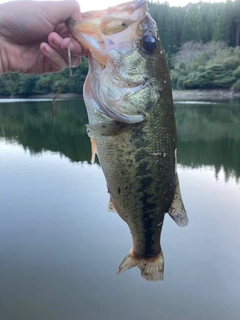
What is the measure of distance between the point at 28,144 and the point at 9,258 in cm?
1058

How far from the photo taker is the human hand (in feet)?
6.47

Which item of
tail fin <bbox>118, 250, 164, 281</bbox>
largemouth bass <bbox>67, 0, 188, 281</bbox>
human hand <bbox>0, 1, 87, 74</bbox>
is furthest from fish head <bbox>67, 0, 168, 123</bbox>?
tail fin <bbox>118, 250, 164, 281</bbox>

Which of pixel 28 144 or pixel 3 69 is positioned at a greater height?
pixel 3 69

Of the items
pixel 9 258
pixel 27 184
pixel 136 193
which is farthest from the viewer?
pixel 27 184

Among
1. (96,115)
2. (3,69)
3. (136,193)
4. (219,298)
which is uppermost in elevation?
(3,69)

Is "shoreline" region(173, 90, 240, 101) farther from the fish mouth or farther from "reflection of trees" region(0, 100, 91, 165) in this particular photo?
the fish mouth

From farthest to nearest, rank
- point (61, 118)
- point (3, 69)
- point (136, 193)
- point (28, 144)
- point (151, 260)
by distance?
point (61, 118) → point (28, 144) → point (3, 69) → point (151, 260) → point (136, 193)

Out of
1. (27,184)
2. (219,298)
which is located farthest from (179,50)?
(219,298)

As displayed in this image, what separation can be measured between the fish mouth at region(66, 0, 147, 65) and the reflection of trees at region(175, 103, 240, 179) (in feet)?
32.3

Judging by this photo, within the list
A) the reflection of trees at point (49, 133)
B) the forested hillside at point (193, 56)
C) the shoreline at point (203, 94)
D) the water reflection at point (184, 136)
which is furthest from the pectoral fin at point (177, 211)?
the shoreline at point (203, 94)

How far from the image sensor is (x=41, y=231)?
306 inches

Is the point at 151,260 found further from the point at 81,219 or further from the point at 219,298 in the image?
the point at 81,219

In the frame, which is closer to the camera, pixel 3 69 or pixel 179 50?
pixel 3 69

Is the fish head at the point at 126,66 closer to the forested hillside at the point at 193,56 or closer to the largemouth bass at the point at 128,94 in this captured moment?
the largemouth bass at the point at 128,94
